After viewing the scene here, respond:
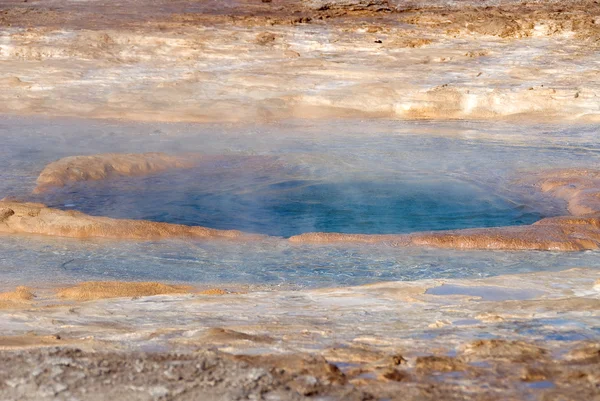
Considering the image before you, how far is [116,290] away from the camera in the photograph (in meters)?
4.07

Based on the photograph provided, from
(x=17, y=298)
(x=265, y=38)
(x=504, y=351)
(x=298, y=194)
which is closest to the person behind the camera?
(x=504, y=351)

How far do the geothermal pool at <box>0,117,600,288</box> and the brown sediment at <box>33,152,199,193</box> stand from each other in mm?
125

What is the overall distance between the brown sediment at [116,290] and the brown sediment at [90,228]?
1.09 meters

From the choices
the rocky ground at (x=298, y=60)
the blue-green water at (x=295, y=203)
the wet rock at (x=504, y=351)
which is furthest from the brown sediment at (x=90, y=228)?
the rocky ground at (x=298, y=60)

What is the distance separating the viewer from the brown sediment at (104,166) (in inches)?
268

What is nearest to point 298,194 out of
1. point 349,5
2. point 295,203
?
point 295,203

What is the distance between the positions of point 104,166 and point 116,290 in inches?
129

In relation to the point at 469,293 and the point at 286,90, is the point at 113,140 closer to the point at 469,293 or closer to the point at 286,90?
the point at 286,90

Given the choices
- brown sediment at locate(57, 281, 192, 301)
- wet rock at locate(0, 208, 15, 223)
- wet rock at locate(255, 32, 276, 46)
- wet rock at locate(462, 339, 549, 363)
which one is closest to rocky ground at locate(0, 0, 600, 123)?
wet rock at locate(255, 32, 276, 46)

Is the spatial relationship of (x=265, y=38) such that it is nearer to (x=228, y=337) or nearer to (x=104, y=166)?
(x=104, y=166)

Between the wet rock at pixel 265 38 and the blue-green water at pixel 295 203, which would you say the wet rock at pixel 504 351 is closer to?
the blue-green water at pixel 295 203

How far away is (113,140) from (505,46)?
5663 mm

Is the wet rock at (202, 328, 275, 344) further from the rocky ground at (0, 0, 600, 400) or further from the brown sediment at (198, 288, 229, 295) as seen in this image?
the brown sediment at (198, 288, 229, 295)

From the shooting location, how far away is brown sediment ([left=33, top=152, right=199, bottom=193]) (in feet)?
22.4
